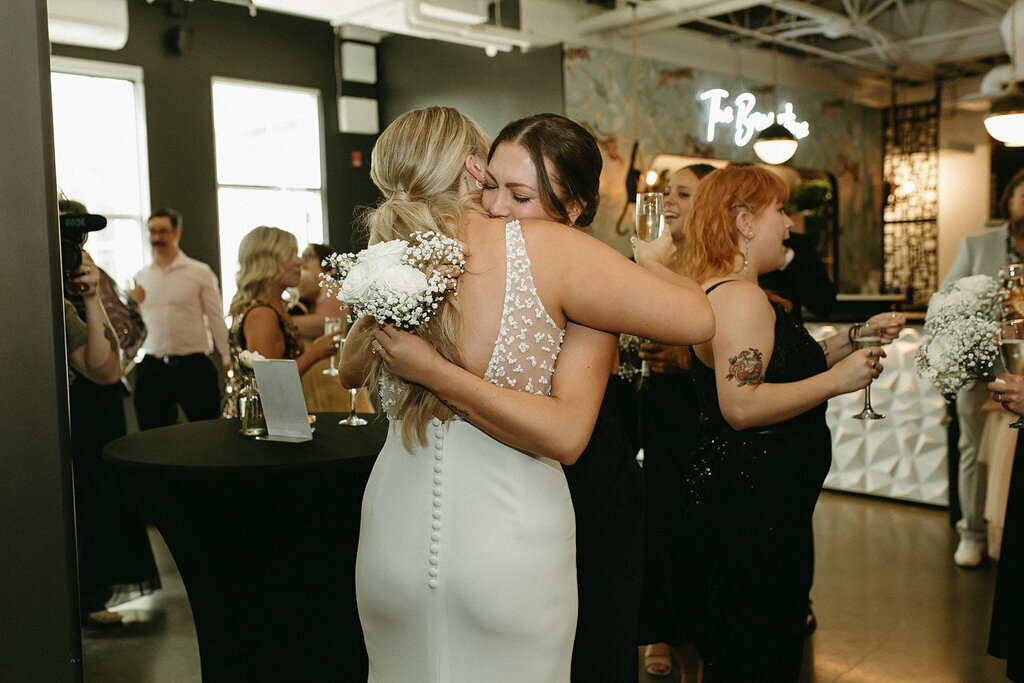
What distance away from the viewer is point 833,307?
394 centimetres

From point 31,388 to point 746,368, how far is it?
178 cm

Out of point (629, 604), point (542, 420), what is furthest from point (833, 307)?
point (542, 420)

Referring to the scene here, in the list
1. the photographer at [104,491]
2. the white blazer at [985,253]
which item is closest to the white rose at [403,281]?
the photographer at [104,491]

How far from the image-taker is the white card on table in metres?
2.44

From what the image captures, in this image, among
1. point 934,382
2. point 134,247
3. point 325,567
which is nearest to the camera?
point 325,567

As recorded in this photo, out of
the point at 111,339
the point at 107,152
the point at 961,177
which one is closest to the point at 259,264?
the point at 111,339

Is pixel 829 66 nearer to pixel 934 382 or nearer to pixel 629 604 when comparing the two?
pixel 934 382

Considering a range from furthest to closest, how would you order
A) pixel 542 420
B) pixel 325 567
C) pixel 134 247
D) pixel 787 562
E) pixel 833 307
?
1. pixel 134 247
2. pixel 833 307
3. pixel 325 567
4. pixel 787 562
5. pixel 542 420

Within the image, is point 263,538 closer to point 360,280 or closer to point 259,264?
point 360,280

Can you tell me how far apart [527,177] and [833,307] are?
2783 mm

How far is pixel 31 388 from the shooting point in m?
0.79

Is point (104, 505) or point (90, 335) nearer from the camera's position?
point (90, 335)

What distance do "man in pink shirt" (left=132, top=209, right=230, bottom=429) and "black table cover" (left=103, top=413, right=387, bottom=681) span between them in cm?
310

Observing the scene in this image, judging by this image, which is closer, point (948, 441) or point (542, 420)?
point (542, 420)
